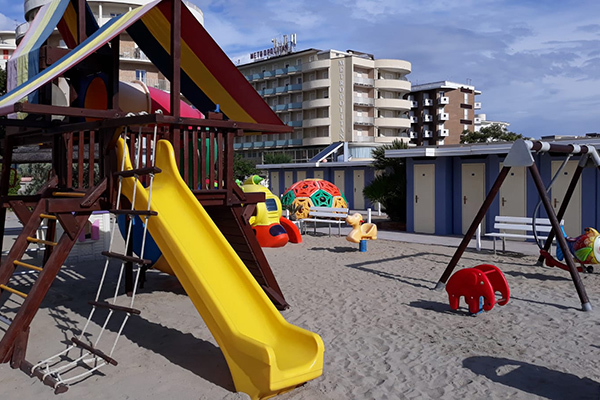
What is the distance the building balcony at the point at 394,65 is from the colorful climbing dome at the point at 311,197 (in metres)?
50.7

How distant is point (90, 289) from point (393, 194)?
11.9 metres

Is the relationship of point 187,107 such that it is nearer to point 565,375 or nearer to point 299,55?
point 565,375

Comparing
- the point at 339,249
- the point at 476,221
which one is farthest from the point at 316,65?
the point at 476,221

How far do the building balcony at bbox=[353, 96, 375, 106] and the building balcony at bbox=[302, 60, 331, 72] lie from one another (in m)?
5.17

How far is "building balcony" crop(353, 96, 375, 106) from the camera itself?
63344 mm

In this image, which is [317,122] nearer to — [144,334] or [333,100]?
[333,100]

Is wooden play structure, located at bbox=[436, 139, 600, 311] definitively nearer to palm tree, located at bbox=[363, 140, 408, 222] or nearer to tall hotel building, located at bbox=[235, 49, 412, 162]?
palm tree, located at bbox=[363, 140, 408, 222]

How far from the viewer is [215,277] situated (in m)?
4.97

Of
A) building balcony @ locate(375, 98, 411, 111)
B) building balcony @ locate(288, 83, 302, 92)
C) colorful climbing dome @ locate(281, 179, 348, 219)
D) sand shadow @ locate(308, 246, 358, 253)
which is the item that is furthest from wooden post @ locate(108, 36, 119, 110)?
building balcony @ locate(375, 98, 411, 111)

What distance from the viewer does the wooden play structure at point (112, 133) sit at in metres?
5.28

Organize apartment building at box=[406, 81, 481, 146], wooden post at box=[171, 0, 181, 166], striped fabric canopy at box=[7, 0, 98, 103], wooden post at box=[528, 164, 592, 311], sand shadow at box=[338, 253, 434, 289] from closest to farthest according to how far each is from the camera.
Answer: wooden post at box=[171, 0, 181, 166]
striped fabric canopy at box=[7, 0, 98, 103]
wooden post at box=[528, 164, 592, 311]
sand shadow at box=[338, 253, 434, 289]
apartment building at box=[406, 81, 481, 146]

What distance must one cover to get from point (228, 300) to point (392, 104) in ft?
208

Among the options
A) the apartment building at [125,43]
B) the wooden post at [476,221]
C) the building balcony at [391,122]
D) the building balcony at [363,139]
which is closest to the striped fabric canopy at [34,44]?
the wooden post at [476,221]

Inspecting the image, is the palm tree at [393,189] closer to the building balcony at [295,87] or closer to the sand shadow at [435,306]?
the sand shadow at [435,306]
